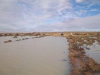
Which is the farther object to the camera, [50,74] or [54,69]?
[54,69]

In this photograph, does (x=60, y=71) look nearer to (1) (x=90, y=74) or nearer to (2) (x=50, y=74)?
(2) (x=50, y=74)

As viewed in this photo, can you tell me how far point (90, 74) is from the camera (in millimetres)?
7277

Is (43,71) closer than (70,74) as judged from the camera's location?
No

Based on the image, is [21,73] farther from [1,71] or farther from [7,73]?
[1,71]

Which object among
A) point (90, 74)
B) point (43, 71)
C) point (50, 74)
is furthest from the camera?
point (43, 71)

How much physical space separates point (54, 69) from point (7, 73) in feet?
10.9

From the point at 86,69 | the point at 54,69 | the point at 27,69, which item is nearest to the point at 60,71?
the point at 54,69

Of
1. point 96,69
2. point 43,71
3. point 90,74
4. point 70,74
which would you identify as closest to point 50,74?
point 43,71

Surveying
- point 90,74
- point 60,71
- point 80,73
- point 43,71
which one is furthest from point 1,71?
point 90,74

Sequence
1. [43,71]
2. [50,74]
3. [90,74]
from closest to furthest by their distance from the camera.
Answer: [90,74], [50,74], [43,71]

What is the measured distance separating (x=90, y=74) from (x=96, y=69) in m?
1.21

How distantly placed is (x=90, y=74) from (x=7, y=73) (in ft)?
18.0

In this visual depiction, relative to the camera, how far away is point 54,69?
877cm

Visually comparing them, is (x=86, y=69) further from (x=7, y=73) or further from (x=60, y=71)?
(x=7, y=73)
